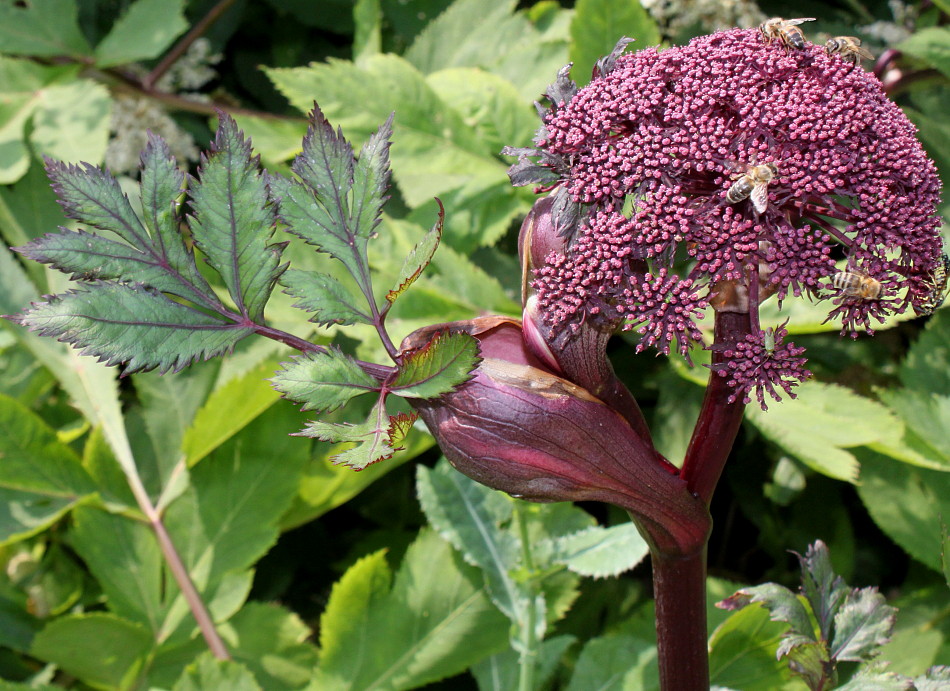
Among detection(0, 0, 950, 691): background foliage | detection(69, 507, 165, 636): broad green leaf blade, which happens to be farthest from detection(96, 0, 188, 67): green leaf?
detection(69, 507, 165, 636): broad green leaf blade

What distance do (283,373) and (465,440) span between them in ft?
0.44

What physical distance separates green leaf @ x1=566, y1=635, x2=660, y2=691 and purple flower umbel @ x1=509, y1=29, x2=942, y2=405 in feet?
1.85

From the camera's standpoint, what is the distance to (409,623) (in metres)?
1.10

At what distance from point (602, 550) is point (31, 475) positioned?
770 millimetres

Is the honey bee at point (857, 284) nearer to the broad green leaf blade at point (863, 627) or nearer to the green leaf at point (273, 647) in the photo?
the broad green leaf blade at point (863, 627)

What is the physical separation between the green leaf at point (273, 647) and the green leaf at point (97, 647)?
12cm

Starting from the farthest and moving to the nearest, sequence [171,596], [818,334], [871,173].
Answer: [818,334] → [171,596] → [871,173]

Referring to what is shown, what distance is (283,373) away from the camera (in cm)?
59

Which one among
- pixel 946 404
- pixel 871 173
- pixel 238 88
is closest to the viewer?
pixel 871 173

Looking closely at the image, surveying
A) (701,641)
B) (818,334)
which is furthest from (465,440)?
(818,334)

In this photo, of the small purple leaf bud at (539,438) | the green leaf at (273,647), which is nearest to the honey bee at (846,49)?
the small purple leaf bud at (539,438)

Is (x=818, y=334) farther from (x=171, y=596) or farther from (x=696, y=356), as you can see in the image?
(x=171, y=596)

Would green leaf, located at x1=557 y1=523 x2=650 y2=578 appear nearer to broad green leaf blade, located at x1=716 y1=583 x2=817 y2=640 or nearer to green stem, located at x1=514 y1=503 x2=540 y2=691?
green stem, located at x1=514 y1=503 x2=540 y2=691

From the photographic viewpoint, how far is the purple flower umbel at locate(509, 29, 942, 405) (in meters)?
0.57
